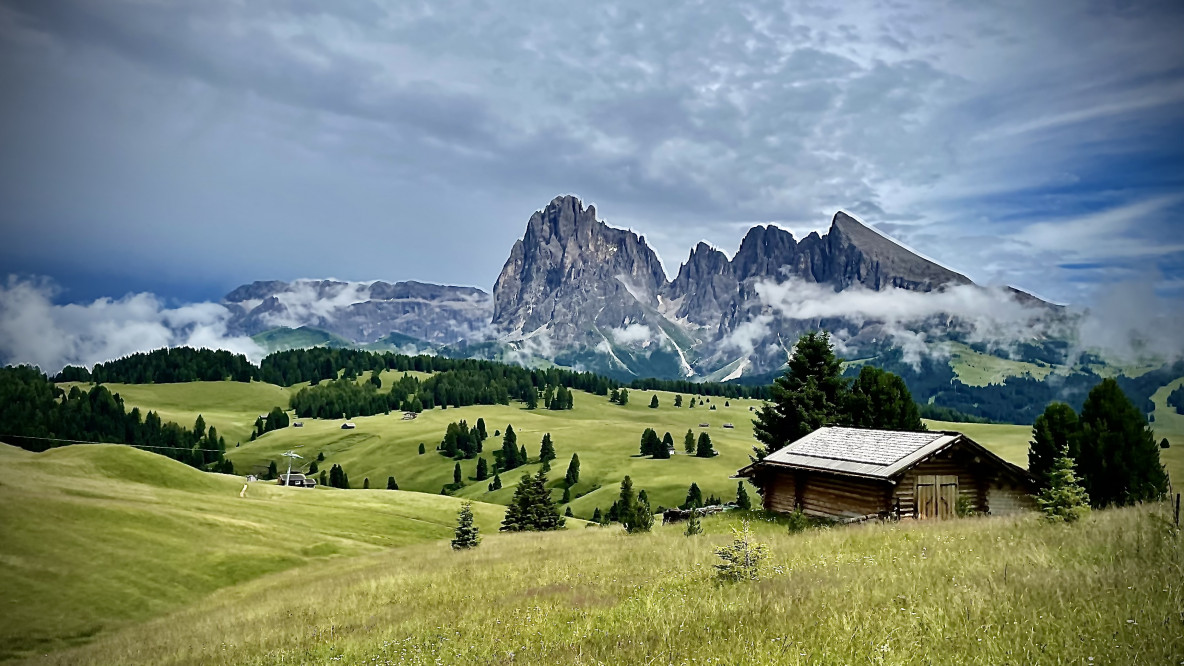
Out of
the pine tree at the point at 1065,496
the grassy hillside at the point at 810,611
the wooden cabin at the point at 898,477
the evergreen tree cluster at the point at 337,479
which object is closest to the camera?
the grassy hillside at the point at 810,611

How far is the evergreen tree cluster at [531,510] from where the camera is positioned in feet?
226

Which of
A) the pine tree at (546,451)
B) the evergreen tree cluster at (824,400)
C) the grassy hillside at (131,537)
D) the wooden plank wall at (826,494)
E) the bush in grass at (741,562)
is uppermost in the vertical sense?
the evergreen tree cluster at (824,400)

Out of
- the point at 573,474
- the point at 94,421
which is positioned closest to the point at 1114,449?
the point at 573,474

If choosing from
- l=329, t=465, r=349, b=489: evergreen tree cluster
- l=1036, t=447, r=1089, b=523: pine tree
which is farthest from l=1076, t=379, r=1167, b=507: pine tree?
l=329, t=465, r=349, b=489: evergreen tree cluster

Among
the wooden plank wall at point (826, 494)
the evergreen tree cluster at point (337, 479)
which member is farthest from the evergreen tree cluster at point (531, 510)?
the evergreen tree cluster at point (337, 479)

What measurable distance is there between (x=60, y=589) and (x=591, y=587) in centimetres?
2993

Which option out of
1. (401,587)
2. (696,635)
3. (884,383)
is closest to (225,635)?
(401,587)

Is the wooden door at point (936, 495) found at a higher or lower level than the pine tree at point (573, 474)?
higher

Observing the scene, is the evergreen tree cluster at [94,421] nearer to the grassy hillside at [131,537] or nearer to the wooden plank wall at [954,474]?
the grassy hillside at [131,537]

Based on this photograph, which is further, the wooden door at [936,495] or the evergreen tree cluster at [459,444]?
the evergreen tree cluster at [459,444]

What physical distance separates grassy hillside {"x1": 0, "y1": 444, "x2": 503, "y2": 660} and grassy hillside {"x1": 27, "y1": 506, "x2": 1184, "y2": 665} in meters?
15.9

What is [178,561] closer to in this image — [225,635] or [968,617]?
[225,635]

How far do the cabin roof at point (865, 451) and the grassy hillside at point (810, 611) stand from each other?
14.0 metres

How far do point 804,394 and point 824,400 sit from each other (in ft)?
6.08
